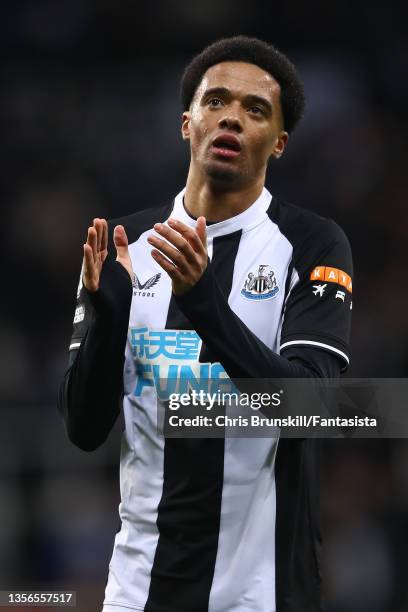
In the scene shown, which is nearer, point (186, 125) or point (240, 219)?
point (240, 219)

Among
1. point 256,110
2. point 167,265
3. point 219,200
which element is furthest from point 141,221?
point 167,265

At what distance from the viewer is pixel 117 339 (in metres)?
2.71

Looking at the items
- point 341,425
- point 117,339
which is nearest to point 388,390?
point 341,425

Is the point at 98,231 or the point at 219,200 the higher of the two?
the point at 219,200

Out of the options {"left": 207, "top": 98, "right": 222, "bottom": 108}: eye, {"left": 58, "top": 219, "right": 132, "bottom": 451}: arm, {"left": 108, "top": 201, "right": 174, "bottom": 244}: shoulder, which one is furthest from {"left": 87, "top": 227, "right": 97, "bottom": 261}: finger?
{"left": 207, "top": 98, "right": 222, "bottom": 108}: eye

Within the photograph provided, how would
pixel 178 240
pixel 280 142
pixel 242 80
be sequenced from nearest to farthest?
pixel 178 240 < pixel 242 80 < pixel 280 142

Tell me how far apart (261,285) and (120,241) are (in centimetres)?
42

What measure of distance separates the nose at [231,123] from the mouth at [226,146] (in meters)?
0.03

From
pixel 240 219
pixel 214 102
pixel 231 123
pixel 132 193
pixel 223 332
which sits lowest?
pixel 223 332

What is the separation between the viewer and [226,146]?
2.99 meters

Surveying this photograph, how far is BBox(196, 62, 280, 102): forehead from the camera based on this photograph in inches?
121

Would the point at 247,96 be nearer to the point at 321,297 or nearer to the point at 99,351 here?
the point at 321,297

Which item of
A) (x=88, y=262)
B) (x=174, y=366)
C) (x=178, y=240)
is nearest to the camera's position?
(x=178, y=240)

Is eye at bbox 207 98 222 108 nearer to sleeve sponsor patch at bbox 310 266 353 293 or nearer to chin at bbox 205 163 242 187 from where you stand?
chin at bbox 205 163 242 187
